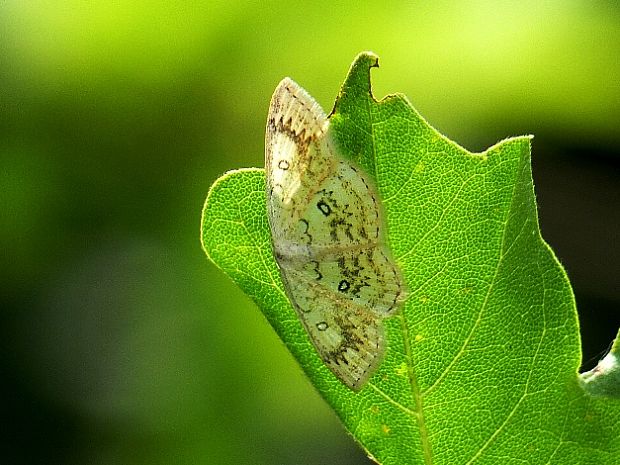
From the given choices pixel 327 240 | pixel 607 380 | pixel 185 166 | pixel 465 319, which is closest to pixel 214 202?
pixel 327 240

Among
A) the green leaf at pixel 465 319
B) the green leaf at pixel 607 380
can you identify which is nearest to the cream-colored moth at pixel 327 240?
the green leaf at pixel 465 319

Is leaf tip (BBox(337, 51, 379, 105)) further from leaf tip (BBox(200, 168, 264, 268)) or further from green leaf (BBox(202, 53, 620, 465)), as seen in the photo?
leaf tip (BBox(200, 168, 264, 268))

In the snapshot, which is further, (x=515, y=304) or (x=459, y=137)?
(x=459, y=137)

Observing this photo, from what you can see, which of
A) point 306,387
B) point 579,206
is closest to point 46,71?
point 306,387

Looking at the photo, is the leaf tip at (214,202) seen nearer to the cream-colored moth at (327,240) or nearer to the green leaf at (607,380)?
the cream-colored moth at (327,240)

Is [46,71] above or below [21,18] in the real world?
below

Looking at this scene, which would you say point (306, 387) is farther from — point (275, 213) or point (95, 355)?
point (275, 213)

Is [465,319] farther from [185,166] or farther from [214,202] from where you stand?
[185,166]
